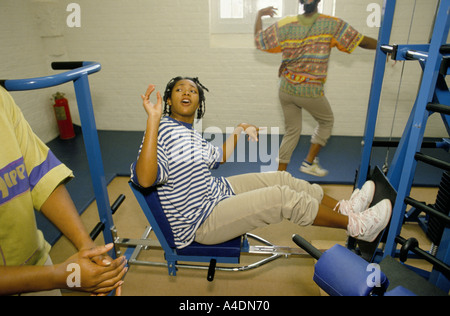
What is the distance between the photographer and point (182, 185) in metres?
1.50

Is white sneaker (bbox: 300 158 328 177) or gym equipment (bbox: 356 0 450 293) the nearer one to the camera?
gym equipment (bbox: 356 0 450 293)

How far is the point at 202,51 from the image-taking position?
13.0 ft

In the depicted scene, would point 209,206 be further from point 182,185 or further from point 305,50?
point 305,50

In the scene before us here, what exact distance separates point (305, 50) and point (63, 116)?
125 inches

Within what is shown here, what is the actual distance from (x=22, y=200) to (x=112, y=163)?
109 inches

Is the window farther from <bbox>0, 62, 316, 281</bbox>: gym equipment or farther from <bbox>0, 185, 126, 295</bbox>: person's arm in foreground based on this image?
<bbox>0, 185, 126, 295</bbox>: person's arm in foreground

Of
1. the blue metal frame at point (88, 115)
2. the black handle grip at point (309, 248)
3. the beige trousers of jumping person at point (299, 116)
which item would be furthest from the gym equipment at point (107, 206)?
the beige trousers of jumping person at point (299, 116)

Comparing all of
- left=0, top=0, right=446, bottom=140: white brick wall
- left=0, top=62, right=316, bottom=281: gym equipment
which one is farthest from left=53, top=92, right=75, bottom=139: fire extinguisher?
left=0, top=62, right=316, bottom=281: gym equipment

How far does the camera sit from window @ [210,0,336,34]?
3.76 meters

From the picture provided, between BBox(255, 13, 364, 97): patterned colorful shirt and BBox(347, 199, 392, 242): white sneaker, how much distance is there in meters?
A: 1.33

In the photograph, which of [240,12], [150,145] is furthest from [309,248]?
[240,12]

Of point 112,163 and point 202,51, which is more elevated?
point 202,51
